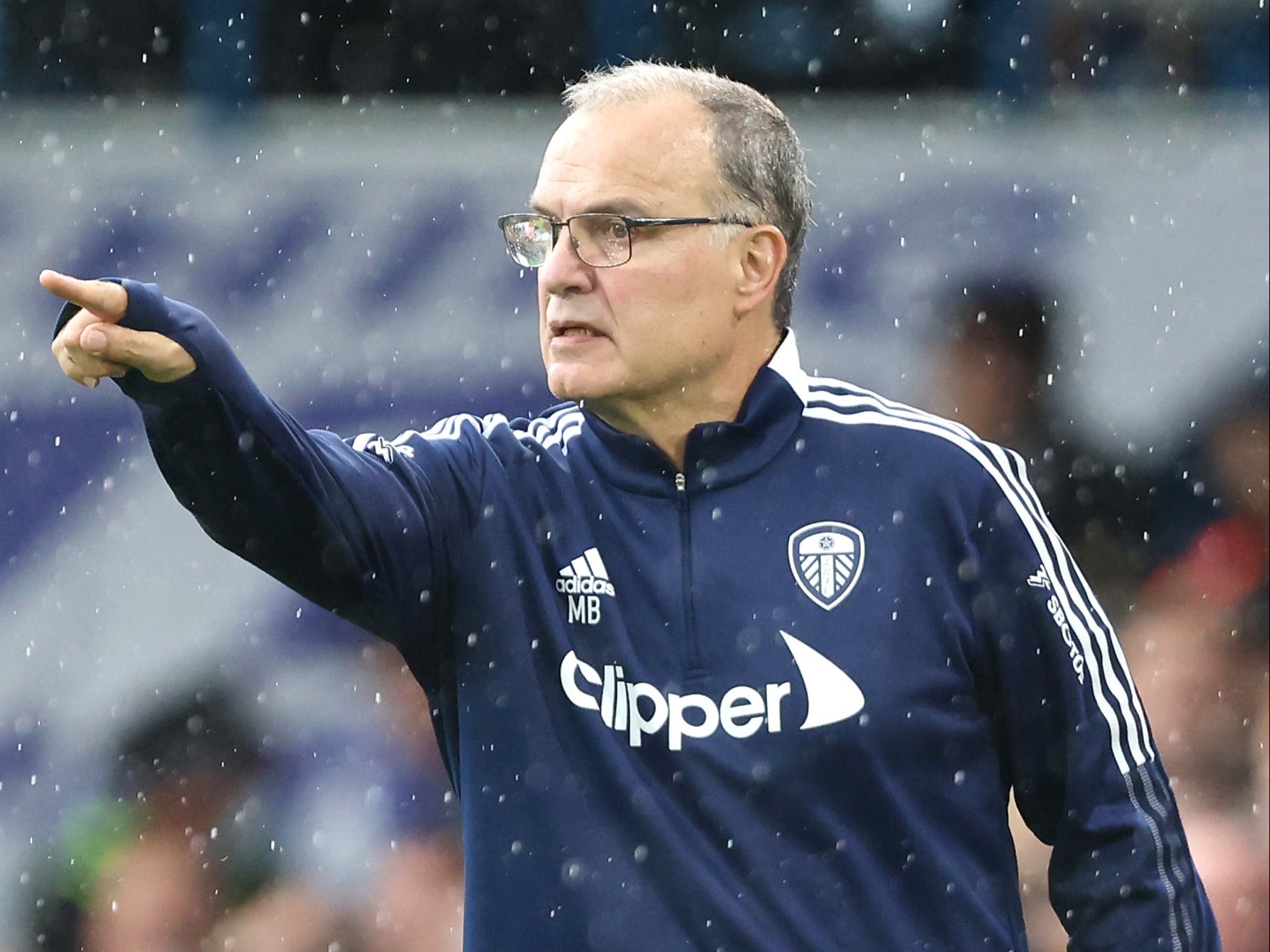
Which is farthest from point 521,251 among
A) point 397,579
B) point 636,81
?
point 397,579

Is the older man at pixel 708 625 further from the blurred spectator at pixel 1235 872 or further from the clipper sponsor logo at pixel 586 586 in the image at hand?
the blurred spectator at pixel 1235 872

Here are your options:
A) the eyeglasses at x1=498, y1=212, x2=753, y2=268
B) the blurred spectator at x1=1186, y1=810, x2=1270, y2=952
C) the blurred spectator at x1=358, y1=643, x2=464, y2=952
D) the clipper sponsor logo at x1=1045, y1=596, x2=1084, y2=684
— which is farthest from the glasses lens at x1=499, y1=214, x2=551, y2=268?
the blurred spectator at x1=1186, y1=810, x2=1270, y2=952

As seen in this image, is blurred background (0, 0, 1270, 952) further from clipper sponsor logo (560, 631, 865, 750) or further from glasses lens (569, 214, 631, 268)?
glasses lens (569, 214, 631, 268)

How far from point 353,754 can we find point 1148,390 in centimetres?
282

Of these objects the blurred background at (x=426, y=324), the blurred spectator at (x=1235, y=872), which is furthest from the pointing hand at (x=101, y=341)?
the blurred spectator at (x=1235, y=872)

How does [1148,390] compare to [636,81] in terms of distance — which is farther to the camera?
[1148,390]

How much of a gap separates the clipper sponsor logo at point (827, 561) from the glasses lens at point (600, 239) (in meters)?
0.44

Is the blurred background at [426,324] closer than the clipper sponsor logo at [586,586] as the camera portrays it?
No

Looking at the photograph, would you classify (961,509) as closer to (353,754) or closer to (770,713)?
(770,713)

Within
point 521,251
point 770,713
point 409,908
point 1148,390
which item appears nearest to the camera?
point 770,713

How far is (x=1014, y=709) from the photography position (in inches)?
94.2

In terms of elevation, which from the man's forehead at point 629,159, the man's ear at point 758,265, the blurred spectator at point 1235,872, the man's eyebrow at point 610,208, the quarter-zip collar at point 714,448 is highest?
the man's forehead at point 629,159

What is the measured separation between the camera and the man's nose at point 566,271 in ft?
7.92

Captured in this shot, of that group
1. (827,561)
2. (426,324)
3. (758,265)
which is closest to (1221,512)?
(426,324)
